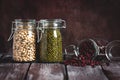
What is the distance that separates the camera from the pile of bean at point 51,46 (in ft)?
5.47

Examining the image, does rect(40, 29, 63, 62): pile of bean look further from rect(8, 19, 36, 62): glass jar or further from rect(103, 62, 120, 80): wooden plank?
rect(103, 62, 120, 80): wooden plank

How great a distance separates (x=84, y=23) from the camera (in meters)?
2.01

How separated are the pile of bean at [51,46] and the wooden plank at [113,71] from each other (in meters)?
0.22

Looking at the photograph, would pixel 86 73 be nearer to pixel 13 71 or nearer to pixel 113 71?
pixel 113 71

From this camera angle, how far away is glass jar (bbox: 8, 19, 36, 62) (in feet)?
5.47

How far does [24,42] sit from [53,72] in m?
0.26

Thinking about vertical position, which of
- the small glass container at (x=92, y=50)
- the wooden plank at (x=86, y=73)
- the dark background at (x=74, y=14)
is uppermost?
the dark background at (x=74, y=14)

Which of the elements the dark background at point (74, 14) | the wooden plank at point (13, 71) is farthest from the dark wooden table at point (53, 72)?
the dark background at point (74, 14)

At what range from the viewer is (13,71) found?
58.2 inches

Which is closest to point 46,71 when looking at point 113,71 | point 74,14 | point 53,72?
point 53,72

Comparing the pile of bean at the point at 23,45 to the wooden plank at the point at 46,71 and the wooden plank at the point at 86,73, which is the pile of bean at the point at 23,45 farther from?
the wooden plank at the point at 86,73

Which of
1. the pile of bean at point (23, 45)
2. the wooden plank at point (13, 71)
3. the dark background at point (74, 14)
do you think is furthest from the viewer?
the dark background at point (74, 14)

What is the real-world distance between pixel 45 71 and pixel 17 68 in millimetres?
126

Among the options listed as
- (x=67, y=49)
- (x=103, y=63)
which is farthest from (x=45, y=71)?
(x=67, y=49)
